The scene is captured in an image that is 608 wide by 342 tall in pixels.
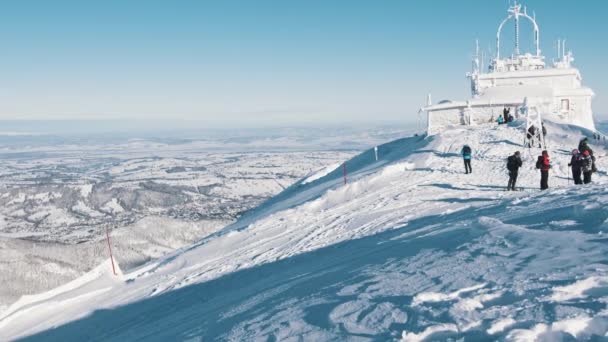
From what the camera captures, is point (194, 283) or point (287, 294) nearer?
point (287, 294)

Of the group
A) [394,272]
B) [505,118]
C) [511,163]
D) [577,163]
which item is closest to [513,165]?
[511,163]

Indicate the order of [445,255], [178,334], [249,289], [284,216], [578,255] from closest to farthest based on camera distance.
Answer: [578,255] → [445,255] → [178,334] → [249,289] → [284,216]

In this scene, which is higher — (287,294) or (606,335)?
(606,335)

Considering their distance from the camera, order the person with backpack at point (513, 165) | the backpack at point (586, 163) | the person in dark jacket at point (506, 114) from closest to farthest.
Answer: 1. the backpack at point (586, 163)
2. the person with backpack at point (513, 165)
3. the person in dark jacket at point (506, 114)

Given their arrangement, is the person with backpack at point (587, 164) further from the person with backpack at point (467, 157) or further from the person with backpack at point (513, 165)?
the person with backpack at point (467, 157)

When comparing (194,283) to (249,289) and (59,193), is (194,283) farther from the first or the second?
(59,193)

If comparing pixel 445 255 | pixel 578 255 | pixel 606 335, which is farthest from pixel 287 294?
pixel 606 335

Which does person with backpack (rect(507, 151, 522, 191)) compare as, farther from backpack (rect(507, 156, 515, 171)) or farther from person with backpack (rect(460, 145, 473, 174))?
person with backpack (rect(460, 145, 473, 174))

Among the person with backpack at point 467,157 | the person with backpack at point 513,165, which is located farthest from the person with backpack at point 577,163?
the person with backpack at point 467,157
